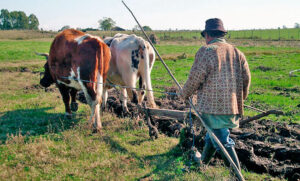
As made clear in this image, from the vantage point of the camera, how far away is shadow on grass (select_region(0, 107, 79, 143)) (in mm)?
6037

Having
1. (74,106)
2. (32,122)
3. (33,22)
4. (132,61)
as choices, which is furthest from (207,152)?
(33,22)

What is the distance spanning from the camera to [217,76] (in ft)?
11.2

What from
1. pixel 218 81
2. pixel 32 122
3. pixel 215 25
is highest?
pixel 215 25

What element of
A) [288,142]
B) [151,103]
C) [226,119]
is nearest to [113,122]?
[151,103]

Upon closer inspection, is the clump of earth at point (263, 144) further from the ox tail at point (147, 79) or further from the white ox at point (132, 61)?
the white ox at point (132, 61)

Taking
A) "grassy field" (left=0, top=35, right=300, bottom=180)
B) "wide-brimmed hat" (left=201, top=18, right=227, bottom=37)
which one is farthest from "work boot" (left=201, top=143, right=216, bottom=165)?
"wide-brimmed hat" (left=201, top=18, right=227, bottom=37)

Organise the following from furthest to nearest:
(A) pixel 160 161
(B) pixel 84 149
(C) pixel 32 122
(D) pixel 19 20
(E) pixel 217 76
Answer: (D) pixel 19 20 < (C) pixel 32 122 < (B) pixel 84 149 < (A) pixel 160 161 < (E) pixel 217 76

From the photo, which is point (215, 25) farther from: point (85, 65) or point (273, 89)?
point (273, 89)

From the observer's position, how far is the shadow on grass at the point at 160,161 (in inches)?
163

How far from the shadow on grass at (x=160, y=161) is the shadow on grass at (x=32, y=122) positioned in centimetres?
154

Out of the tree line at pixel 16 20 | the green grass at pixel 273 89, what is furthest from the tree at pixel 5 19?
the green grass at pixel 273 89

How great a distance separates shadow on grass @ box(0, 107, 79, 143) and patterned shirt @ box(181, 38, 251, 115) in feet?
11.8

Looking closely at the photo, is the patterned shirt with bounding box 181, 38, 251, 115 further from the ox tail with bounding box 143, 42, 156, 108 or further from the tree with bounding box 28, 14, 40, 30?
the tree with bounding box 28, 14, 40, 30

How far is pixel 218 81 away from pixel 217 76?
7 centimetres
